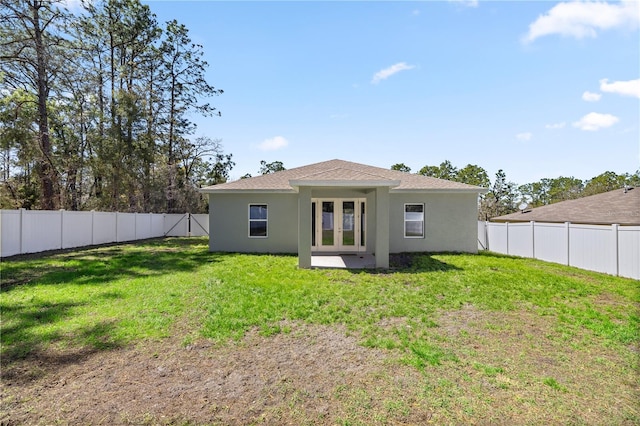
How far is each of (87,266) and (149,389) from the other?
328 inches

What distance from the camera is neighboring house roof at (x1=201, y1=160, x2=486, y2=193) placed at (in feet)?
32.0

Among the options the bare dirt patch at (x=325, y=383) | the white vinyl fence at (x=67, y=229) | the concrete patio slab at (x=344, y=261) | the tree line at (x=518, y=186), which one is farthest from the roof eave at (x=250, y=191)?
the tree line at (x=518, y=186)

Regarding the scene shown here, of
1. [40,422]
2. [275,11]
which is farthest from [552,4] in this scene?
[40,422]

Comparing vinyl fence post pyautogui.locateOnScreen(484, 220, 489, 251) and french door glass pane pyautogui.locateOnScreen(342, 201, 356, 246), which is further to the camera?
vinyl fence post pyautogui.locateOnScreen(484, 220, 489, 251)

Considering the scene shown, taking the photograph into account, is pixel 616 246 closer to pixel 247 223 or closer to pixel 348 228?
pixel 348 228

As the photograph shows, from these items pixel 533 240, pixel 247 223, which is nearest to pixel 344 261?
pixel 247 223

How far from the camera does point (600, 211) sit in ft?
51.4

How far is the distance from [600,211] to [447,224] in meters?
8.82

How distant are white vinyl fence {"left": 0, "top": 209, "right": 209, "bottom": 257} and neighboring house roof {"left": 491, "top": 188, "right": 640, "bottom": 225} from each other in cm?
2372

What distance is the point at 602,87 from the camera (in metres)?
9.76

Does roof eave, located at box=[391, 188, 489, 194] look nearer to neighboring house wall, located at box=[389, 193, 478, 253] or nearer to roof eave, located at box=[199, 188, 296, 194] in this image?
neighboring house wall, located at box=[389, 193, 478, 253]

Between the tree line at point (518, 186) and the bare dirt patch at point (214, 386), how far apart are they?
34.4 meters

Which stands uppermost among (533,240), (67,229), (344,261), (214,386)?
(67,229)

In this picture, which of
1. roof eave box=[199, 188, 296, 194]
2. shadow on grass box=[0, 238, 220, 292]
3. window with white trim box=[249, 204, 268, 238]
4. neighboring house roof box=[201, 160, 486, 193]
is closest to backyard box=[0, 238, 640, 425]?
shadow on grass box=[0, 238, 220, 292]
